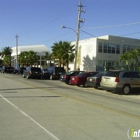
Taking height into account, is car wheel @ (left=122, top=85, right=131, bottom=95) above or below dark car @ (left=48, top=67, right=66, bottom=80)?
below

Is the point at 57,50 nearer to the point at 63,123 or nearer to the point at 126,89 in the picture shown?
the point at 126,89

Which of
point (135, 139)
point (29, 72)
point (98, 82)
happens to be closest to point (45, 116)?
point (135, 139)

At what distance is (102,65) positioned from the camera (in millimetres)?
47188

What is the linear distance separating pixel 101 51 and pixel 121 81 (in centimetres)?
3051

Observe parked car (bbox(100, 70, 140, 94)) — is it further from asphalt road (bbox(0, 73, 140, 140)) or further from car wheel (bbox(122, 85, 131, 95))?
asphalt road (bbox(0, 73, 140, 140))

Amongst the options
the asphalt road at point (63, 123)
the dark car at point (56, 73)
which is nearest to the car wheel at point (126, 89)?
the asphalt road at point (63, 123)

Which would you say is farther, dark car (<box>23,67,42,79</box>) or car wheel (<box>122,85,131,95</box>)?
dark car (<box>23,67,42,79</box>)

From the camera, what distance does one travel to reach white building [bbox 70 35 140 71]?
46.7m

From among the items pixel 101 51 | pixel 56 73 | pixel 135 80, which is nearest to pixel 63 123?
pixel 135 80

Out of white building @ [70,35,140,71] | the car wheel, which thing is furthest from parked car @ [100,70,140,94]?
white building @ [70,35,140,71]

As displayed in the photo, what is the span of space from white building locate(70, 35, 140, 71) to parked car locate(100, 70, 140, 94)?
2823 centimetres

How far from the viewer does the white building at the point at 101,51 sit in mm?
46656

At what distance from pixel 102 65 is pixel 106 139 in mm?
41636

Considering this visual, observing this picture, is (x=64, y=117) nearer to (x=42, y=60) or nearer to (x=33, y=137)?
(x=33, y=137)
